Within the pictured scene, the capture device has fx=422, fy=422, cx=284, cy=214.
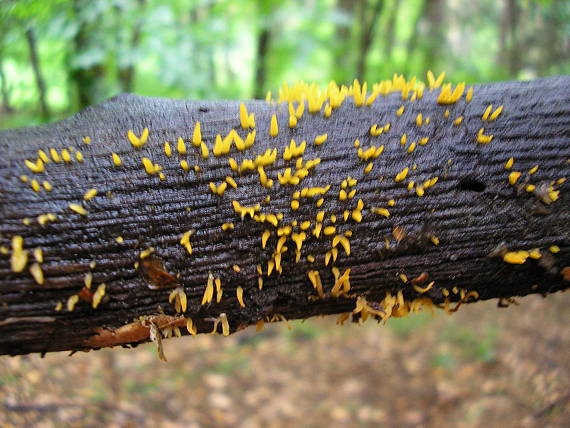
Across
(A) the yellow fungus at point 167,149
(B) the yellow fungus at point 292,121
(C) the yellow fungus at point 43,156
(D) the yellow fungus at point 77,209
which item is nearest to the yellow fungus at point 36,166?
(C) the yellow fungus at point 43,156

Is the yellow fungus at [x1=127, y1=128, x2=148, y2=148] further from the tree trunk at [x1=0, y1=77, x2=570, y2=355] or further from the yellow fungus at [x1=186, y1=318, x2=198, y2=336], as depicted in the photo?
the yellow fungus at [x1=186, y1=318, x2=198, y2=336]

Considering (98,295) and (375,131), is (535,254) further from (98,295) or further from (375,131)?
(98,295)

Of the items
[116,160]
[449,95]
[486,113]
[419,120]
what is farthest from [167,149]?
[486,113]

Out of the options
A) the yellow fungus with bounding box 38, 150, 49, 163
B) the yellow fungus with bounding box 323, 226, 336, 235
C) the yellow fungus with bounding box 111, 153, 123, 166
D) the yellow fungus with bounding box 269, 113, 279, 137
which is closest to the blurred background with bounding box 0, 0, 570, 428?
the yellow fungus with bounding box 38, 150, 49, 163

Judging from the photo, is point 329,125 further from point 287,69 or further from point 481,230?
point 287,69

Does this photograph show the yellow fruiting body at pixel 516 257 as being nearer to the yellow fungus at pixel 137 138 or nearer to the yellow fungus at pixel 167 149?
the yellow fungus at pixel 167 149
